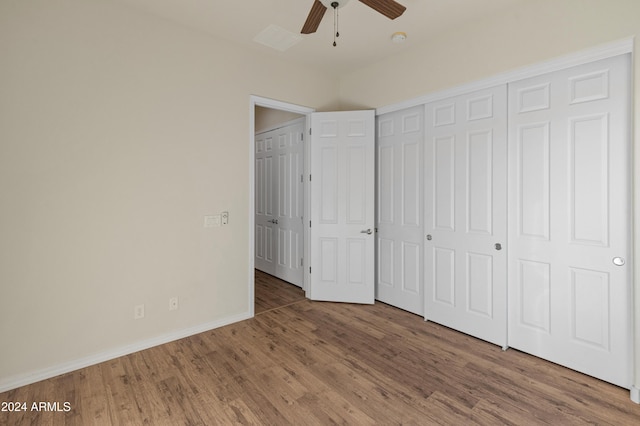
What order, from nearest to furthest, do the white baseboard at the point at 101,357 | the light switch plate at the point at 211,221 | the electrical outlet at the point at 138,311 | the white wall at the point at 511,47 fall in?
the white wall at the point at 511,47, the white baseboard at the point at 101,357, the electrical outlet at the point at 138,311, the light switch plate at the point at 211,221

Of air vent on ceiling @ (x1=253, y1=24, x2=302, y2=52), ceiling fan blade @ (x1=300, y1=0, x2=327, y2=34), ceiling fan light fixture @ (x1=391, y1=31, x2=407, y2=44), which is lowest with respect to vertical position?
ceiling fan blade @ (x1=300, y1=0, x2=327, y2=34)

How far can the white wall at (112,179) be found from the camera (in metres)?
2.21

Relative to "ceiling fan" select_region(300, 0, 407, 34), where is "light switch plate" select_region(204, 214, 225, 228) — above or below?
below

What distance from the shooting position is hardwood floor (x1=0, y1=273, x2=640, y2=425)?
1895mm

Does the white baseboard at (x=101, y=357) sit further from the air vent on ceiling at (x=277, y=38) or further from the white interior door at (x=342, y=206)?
the air vent on ceiling at (x=277, y=38)

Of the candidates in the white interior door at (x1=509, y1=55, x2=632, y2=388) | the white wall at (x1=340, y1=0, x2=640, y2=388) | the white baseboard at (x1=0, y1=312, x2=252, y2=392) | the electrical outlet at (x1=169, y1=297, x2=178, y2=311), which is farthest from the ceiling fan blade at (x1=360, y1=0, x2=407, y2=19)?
the white baseboard at (x1=0, y1=312, x2=252, y2=392)

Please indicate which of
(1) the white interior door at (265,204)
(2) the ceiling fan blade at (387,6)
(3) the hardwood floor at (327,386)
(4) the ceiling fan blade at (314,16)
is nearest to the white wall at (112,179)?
(3) the hardwood floor at (327,386)

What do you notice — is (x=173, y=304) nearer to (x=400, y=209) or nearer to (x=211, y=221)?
(x=211, y=221)

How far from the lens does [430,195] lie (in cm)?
323

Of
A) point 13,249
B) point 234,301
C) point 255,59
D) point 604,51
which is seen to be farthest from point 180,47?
point 604,51

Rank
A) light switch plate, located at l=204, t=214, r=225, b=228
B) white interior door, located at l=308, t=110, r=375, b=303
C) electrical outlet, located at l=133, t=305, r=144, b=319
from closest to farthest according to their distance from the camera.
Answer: electrical outlet, located at l=133, t=305, r=144, b=319, light switch plate, located at l=204, t=214, r=225, b=228, white interior door, located at l=308, t=110, r=375, b=303

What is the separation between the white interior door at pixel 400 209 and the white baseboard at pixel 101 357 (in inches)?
71.7

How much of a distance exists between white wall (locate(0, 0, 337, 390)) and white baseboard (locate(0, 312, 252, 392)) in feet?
0.04

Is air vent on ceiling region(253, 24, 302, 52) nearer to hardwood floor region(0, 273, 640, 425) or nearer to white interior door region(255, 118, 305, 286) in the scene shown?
white interior door region(255, 118, 305, 286)
